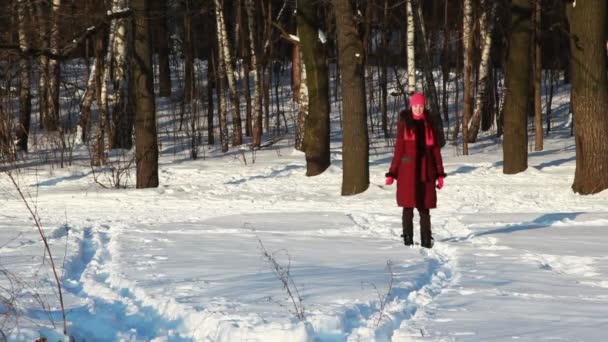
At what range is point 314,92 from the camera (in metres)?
18.9

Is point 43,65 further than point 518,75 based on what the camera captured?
Yes

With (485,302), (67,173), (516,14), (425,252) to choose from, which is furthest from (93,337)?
(67,173)

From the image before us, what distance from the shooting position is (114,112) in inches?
971

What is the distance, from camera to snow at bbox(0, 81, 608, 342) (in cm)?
579

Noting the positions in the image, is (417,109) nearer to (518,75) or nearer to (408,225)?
(408,225)

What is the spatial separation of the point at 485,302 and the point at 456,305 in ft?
0.85

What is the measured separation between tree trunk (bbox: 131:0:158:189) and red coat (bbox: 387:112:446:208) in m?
7.83

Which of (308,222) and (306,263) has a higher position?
(306,263)

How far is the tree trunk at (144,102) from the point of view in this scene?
16.6 m

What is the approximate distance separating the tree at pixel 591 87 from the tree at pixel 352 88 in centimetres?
352

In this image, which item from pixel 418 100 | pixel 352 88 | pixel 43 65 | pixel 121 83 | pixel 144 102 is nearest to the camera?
pixel 418 100

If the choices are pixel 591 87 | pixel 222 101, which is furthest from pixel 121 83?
pixel 591 87

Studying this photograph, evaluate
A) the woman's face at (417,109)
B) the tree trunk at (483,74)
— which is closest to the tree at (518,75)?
the tree trunk at (483,74)

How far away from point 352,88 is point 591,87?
12.8 ft
